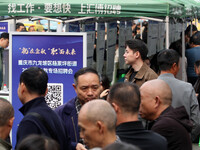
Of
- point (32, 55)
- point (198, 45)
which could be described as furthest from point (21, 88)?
point (198, 45)

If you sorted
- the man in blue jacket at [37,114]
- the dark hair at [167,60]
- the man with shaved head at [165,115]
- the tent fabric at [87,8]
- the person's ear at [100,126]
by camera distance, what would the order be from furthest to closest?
the tent fabric at [87,8], the dark hair at [167,60], the man with shaved head at [165,115], the man in blue jacket at [37,114], the person's ear at [100,126]

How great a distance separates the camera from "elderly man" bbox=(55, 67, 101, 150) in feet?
14.3

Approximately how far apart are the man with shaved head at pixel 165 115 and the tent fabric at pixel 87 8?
312 centimetres

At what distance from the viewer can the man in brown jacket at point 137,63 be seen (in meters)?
6.22

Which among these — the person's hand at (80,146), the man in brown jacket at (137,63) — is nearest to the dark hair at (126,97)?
the person's hand at (80,146)

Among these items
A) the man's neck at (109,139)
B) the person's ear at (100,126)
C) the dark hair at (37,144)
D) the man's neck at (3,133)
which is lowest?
the man's neck at (3,133)

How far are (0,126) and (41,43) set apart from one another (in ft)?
8.54

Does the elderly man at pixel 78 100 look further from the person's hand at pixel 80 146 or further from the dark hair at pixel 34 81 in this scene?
the dark hair at pixel 34 81

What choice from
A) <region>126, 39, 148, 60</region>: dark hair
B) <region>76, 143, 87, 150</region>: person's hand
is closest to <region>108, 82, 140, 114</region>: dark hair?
<region>76, 143, 87, 150</region>: person's hand

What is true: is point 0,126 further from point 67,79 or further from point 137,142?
point 67,79

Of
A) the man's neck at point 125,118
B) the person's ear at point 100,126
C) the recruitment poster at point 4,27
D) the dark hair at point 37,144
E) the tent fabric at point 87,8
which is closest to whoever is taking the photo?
the dark hair at point 37,144

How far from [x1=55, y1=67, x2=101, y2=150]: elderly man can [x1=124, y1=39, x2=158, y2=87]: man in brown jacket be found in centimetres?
173

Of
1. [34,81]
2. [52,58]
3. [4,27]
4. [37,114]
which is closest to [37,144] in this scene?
[37,114]

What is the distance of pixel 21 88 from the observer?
3973mm
